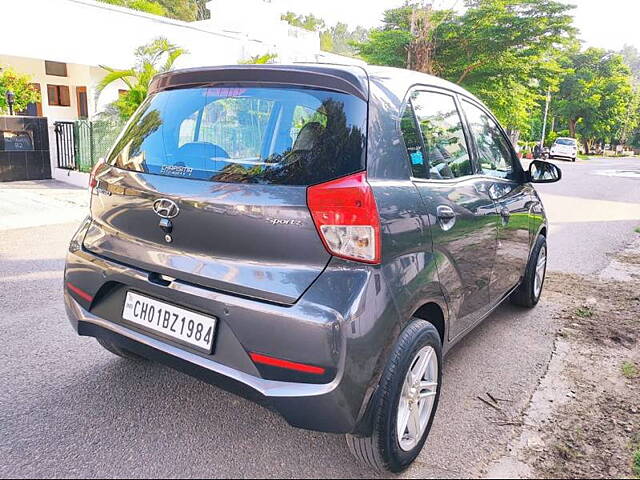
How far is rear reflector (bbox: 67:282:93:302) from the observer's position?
99.0 inches

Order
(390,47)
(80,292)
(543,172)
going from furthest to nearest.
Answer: (390,47) → (543,172) → (80,292)

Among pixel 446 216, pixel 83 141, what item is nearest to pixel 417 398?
pixel 446 216

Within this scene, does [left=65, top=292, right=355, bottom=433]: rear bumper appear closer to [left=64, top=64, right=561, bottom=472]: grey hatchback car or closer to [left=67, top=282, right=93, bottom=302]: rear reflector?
[left=64, top=64, right=561, bottom=472]: grey hatchback car

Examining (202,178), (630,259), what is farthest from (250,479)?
(630,259)

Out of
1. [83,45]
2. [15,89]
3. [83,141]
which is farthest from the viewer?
[83,45]

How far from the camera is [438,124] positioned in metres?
2.82

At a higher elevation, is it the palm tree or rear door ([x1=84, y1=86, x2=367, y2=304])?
the palm tree

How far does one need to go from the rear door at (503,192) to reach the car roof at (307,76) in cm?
94

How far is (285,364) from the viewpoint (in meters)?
1.99

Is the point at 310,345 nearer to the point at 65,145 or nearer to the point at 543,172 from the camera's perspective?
the point at 543,172

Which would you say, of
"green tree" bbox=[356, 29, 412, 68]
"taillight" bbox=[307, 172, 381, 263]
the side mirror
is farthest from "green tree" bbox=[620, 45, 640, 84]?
"taillight" bbox=[307, 172, 381, 263]

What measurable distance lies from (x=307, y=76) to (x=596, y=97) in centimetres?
5797

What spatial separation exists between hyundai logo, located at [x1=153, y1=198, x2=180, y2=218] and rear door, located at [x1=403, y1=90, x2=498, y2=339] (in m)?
1.06

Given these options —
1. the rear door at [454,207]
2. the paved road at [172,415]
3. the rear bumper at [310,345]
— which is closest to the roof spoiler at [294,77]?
the rear door at [454,207]
